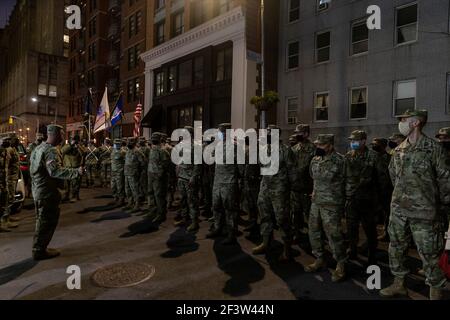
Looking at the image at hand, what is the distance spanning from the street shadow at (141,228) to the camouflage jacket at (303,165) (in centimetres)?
371

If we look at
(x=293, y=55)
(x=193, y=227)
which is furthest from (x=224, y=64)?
(x=193, y=227)

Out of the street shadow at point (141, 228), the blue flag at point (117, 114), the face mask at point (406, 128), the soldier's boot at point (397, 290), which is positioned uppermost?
the blue flag at point (117, 114)

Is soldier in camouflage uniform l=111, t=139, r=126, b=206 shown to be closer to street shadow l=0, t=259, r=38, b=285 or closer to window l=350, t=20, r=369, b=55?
street shadow l=0, t=259, r=38, b=285

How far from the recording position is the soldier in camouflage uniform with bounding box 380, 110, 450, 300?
3.98m

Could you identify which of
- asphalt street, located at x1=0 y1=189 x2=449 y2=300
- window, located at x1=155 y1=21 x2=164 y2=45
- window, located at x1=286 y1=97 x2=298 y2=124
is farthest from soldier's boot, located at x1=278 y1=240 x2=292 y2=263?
window, located at x1=155 y1=21 x2=164 y2=45

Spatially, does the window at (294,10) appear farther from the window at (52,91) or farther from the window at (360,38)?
the window at (52,91)

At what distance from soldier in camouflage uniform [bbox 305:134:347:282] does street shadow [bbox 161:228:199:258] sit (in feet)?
7.91

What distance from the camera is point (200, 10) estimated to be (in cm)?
2175

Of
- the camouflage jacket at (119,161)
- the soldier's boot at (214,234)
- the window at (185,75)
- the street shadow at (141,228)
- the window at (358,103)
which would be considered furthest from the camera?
the window at (185,75)

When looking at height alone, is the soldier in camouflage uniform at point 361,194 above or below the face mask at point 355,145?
below

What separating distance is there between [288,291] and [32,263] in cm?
446

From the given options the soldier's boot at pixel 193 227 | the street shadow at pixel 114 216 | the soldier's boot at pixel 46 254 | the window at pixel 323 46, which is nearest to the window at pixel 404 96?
the window at pixel 323 46

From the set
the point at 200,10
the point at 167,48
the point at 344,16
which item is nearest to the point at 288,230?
the point at 344,16

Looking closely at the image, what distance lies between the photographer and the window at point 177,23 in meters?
23.4
